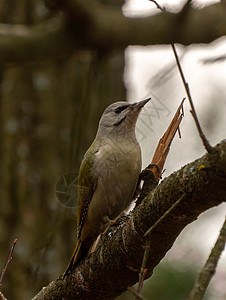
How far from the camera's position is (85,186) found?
458cm

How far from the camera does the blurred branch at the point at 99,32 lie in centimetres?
319

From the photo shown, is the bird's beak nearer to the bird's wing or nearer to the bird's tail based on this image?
the bird's wing

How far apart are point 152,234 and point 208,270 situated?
879mm

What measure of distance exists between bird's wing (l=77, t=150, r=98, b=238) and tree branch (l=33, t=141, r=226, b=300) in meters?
0.93

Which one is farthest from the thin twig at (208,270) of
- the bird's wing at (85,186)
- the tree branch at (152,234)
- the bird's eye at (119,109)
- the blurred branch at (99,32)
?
the bird's eye at (119,109)

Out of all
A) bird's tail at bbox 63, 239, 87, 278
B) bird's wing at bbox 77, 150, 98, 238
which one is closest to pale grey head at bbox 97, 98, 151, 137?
bird's wing at bbox 77, 150, 98, 238

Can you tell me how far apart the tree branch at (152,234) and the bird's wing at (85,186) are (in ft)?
3.04

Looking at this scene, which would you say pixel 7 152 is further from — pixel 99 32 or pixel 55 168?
pixel 99 32

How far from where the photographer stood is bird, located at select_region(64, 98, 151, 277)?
4344 millimetres

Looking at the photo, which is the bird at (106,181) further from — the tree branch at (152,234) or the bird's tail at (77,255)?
the tree branch at (152,234)

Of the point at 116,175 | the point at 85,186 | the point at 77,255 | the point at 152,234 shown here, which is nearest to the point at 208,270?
the point at 152,234

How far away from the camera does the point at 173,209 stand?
2.67 m

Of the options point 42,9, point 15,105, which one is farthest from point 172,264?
point 42,9

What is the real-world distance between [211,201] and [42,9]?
4.71 meters
